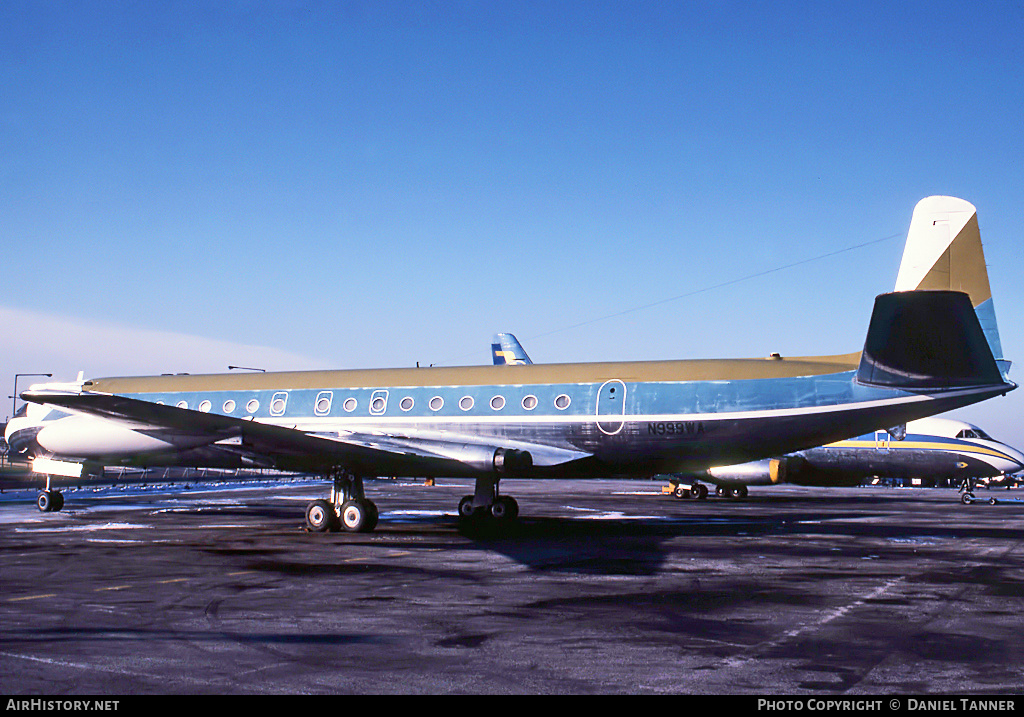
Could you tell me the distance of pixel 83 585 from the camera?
12.1 metres

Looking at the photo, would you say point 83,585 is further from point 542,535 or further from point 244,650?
point 542,535

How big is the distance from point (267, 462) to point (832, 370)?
46.0ft

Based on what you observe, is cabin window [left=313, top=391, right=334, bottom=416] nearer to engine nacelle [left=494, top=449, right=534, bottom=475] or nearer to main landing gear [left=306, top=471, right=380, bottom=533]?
main landing gear [left=306, top=471, right=380, bottom=533]

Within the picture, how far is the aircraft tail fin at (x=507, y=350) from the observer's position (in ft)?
157

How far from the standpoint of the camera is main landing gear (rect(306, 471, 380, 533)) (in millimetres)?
20414

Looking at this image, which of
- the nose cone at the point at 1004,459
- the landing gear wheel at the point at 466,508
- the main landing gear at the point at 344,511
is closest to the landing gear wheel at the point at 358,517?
the main landing gear at the point at 344,511

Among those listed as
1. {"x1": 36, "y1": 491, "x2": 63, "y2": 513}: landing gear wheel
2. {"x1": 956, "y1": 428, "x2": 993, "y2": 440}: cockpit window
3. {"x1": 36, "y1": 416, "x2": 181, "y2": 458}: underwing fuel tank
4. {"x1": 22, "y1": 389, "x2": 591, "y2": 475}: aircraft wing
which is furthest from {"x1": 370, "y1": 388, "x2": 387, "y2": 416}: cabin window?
{"x1": 956, "y1": 428, "x2": 993, "y2": 440}: cockpit window

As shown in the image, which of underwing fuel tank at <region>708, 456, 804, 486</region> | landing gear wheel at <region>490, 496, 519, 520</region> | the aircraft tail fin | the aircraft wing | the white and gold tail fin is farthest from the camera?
the aircraft tail fin

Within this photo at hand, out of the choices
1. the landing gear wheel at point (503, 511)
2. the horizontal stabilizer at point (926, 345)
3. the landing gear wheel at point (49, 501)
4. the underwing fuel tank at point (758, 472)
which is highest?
the horizontal stabilizer at point (926, 345)

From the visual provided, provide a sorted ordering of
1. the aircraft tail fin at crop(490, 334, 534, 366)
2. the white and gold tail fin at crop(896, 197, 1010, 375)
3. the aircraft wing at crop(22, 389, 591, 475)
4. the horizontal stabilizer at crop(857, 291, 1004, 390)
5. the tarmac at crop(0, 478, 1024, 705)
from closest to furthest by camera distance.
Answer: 1. the tarmac at crop(0, 478, 1024, 705)
2. the horizontal stabilizer at crop(857, 291, 1004, 390)
3. the white and gold tail fin at crop(896, 197, 1010, 375)
4. the aircraft wing at crop(22, 389, 591, 475)
5. the aircraft tail fin at crop(490, 334, 534, 366)

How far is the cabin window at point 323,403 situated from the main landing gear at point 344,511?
3000 mm

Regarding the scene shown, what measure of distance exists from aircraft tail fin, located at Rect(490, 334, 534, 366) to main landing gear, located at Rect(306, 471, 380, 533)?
26.8 meters

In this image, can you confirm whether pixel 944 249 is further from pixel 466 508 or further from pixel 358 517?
pixel 358 517

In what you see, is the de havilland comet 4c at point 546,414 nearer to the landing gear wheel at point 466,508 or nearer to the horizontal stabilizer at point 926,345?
the horizontal stabilizer at point 926,345
